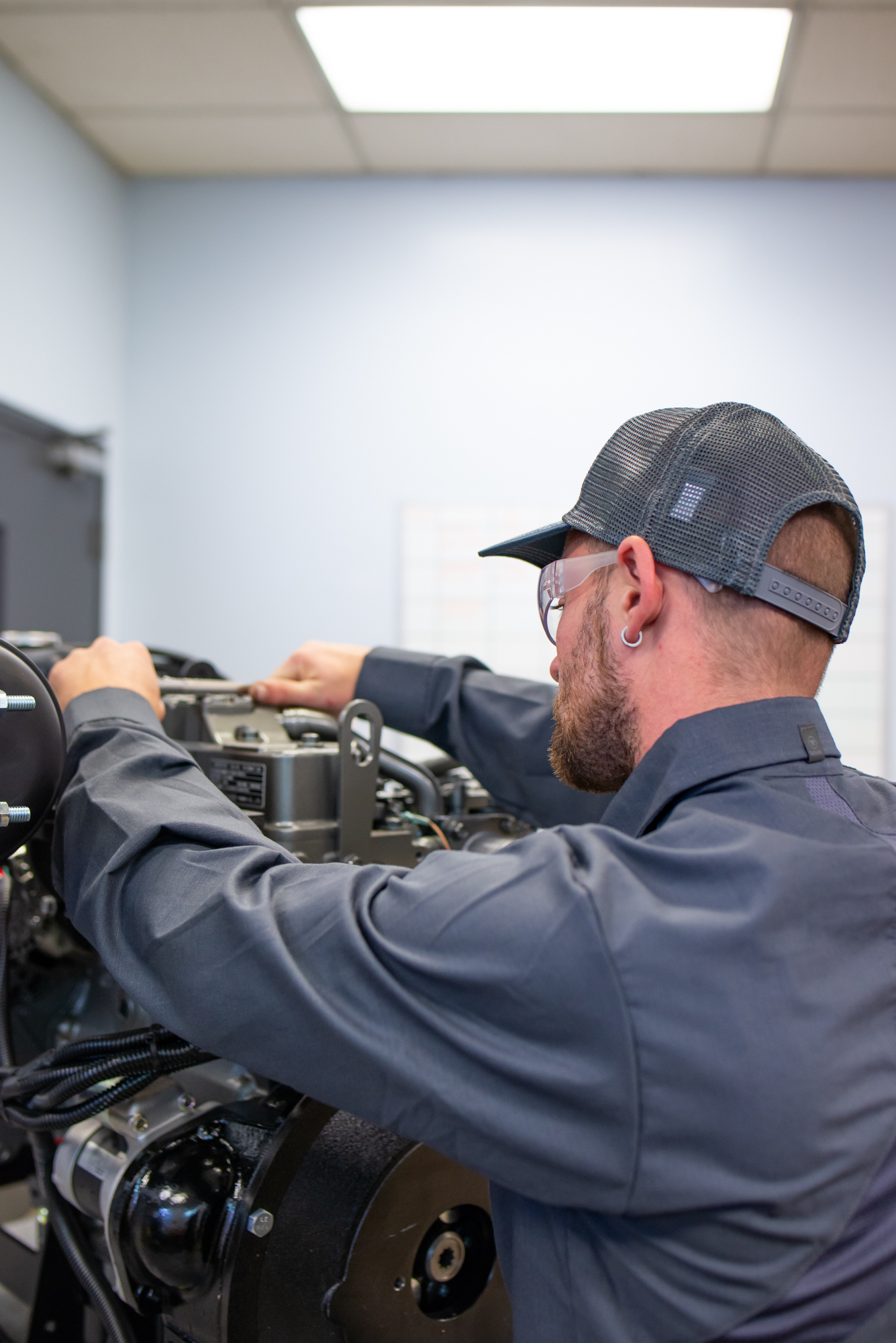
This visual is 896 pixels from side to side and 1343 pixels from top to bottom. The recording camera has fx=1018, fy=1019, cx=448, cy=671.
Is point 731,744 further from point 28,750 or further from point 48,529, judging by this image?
point 48,529

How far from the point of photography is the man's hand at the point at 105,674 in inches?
40.3

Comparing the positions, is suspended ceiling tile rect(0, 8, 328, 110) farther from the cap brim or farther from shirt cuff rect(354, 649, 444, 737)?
the cap brim

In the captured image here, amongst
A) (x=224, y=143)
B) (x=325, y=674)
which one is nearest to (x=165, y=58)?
(x=224, y=143)

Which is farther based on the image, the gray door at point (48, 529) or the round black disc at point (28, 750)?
the gray door at point (48, 529)

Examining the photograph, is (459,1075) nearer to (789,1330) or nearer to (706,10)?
(789,1330)

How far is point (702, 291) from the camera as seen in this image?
341cm

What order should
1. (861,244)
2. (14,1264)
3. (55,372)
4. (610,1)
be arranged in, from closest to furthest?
(14,1264)
(610,1)
(55,372)
(861,244)

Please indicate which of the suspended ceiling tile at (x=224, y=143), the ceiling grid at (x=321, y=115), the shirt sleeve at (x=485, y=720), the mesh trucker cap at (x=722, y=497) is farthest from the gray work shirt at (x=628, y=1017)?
the suspended ceiling tile at (x=224, y=143)

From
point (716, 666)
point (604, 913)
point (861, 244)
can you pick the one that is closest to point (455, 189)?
point (861, 244)

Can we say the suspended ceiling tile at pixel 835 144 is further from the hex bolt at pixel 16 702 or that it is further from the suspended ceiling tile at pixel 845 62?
the hex bolt at pixel 16 702

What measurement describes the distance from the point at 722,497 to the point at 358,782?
504mm

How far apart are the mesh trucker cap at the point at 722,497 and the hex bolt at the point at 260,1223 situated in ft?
2.14

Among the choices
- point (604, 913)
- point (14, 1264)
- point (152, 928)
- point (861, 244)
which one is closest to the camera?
point (604, 913)

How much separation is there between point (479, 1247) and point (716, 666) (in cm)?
65
